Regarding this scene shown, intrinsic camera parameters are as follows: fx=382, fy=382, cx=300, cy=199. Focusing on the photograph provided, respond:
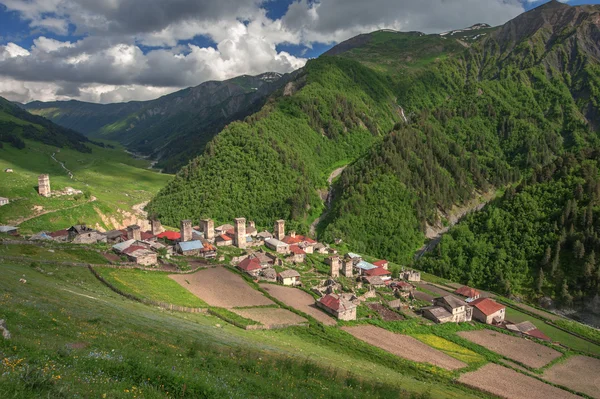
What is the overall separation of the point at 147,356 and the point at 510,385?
40932 millimetres

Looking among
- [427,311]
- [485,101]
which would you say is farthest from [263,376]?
[485,101]

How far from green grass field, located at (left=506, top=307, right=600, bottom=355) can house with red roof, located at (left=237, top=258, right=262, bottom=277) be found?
1800 inches

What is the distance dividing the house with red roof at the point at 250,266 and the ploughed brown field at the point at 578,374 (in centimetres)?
4467

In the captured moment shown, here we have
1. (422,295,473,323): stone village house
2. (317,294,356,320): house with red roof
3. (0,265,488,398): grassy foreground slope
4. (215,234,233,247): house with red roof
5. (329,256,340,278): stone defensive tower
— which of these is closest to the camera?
(0,265,488,398): grassy foreground slope

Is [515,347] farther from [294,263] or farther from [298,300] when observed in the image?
[294,263]

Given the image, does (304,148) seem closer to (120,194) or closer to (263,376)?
(120,194)

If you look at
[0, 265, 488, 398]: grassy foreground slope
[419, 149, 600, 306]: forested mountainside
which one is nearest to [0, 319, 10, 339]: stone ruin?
[0, 265, 488, 398]: grassy foreground slope

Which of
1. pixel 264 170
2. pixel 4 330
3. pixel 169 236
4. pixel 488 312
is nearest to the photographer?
pixel 4 330

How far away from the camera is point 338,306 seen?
5675cm

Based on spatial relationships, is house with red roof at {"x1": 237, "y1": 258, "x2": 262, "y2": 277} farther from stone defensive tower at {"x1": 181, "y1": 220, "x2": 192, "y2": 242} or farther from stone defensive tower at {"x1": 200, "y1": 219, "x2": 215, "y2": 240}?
stone defensive tower at {"x1": 200, "y1": 219, "x2": 215, "y2": 240}

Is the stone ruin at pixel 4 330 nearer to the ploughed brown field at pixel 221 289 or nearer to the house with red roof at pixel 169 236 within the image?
the ploughed brown field at pixel 221 289

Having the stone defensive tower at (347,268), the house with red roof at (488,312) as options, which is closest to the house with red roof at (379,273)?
the stone defensive tower at (347,268)

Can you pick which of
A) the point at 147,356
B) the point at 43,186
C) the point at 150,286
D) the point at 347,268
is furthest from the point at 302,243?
the point at 147,356

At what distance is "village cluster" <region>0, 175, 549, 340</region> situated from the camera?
62.8m
